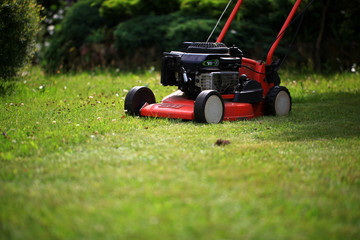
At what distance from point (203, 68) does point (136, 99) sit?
881 millimetres

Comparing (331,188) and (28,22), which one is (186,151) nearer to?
(331,188)

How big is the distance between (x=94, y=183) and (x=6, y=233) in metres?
0.76

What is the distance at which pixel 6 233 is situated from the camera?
2326mm

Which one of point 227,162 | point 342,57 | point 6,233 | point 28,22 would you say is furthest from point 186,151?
point 342,57

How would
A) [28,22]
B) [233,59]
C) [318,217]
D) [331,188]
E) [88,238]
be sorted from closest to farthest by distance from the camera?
[88,238] → [318,217] → [331,188] → [233,59] → [28,22]

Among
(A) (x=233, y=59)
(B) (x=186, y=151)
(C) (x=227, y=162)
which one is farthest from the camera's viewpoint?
(A) (x=233, y=59)

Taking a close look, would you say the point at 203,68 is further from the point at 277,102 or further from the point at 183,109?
the point at 277,102

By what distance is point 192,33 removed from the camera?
31.7ft

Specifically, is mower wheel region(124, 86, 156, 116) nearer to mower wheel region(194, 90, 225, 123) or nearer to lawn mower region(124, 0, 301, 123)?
lawn mower region(124, 0, 301, 123)

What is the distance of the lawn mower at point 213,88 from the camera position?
17.3 feet

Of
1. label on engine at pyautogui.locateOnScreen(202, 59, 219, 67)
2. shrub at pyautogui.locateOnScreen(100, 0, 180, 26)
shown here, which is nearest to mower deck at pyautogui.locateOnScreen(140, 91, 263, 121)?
label on engine at pyautogui.locateOnScreen(202, 59, 219, 67)

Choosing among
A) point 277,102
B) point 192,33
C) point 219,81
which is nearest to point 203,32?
point 192,33

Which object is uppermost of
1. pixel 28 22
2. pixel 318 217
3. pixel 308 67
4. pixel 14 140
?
pixel 28 22

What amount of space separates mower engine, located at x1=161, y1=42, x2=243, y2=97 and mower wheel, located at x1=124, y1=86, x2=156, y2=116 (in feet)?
0.95
